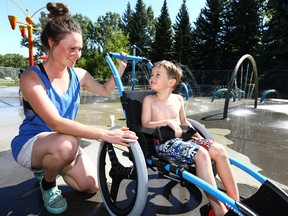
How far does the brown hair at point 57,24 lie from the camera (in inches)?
72.6

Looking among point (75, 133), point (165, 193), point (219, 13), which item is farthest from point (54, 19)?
point (219, 13)

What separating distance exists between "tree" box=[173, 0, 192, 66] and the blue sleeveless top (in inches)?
1423

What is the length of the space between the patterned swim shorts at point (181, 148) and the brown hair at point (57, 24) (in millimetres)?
1128

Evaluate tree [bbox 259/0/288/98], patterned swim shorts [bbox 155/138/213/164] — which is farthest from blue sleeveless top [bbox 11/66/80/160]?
tree [bbox 259/0/288/98]

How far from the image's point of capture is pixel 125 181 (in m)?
2.45

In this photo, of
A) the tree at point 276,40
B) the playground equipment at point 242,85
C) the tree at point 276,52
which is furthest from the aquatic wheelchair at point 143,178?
the tree at point 276,40

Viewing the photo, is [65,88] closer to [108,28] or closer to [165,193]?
[165,193]

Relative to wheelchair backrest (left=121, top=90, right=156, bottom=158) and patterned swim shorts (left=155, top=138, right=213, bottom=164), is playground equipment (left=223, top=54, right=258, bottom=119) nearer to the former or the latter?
wheelchair backrest (left=121, top=90, right=156, bottom=158)

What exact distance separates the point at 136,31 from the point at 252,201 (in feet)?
155

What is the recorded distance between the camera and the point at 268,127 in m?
5.20

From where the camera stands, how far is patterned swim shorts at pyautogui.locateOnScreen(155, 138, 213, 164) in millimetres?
1789

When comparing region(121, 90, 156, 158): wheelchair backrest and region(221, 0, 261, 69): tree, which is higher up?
region(221, 0, 261, 69): tree

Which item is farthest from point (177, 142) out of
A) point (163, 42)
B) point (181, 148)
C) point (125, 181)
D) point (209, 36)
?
point (163, 42)

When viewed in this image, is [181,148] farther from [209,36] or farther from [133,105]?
[209,36]
